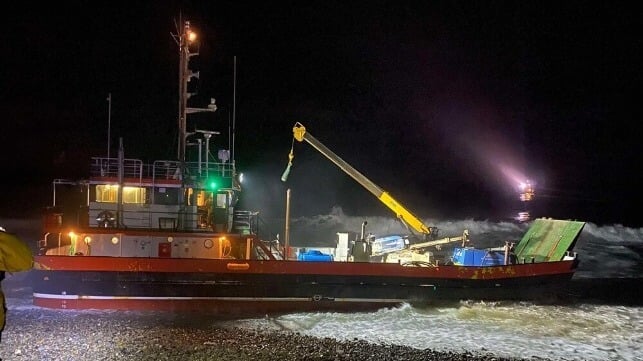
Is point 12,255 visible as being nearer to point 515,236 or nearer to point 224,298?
point 224,298

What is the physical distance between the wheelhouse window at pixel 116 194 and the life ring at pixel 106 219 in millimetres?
440

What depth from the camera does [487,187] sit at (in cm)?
9150

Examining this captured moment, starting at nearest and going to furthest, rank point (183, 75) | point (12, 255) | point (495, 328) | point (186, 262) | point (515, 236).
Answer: point (12, 255)
point (495, 328)
point (186, 262)
point (183, 75)
point (515, 236)

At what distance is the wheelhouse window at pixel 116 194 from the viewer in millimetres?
13523

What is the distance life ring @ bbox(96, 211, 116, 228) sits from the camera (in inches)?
520

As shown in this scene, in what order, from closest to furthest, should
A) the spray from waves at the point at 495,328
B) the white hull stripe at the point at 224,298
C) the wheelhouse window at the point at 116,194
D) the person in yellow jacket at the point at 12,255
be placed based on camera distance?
the person in yellow jacket at the point at 12,255, the spray from waves at the point at 495,328, the white hull stripe at the point at 224,298, the wheelhouse window at the point at 116,194

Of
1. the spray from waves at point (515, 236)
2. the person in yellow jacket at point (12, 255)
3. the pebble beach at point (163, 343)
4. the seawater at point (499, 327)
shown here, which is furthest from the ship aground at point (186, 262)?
the spray from waves at point (515, 236)

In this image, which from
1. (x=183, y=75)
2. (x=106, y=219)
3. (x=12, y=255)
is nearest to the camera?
(x=12, y=255)

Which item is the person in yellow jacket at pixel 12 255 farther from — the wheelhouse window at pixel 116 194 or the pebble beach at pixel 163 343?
the wheelhouse window at pixel 116 194

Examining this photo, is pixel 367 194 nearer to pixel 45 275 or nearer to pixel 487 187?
pixel 487 187

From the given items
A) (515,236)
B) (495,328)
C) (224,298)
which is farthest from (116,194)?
(515,236)

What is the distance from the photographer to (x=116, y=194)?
535 inches

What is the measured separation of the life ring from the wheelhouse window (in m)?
0.44

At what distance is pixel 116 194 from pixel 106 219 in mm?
754
